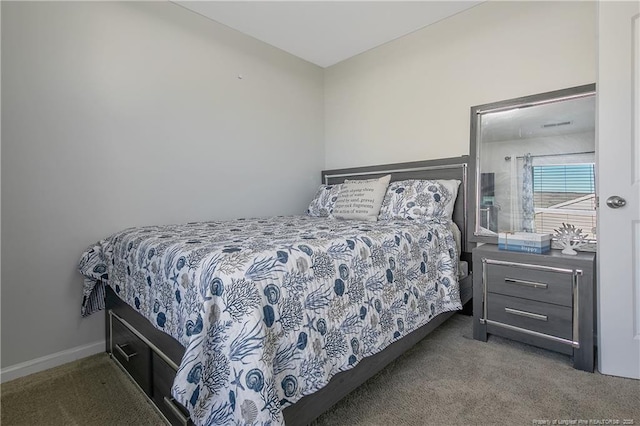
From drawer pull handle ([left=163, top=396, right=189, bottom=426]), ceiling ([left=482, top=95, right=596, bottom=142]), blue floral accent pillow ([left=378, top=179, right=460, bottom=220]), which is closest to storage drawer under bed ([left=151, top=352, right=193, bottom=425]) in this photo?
drawer pull handle ([left=163, top=396, right=189, bottom=426])

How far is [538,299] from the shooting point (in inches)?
69.3

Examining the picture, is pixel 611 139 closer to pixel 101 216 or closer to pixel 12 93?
pixel 101 216

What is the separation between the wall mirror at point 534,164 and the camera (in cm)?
188

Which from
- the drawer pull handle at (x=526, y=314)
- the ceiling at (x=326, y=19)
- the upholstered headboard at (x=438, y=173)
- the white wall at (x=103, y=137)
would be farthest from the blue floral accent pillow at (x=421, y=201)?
the ceiling at (x=326, y=19)

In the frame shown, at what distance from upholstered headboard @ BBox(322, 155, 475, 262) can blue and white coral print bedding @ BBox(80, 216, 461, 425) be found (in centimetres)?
74

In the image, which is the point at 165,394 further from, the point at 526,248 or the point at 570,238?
the point at 570,238

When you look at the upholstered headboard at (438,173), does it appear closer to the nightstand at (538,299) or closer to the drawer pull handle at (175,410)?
the nightstand at (538,299)

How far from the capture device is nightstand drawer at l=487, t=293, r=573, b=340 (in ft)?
5.53

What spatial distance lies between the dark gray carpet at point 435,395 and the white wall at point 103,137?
387mm

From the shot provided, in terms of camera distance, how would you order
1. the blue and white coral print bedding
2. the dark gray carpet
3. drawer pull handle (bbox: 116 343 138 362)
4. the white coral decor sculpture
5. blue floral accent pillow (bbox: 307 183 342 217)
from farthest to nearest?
blue floral accent pillow (bbox: 307 183 342 217)
the white coral decor sculpture
drawer pull handle (bbox: 116 343 138 362)
the dark gray carpet
the blue and white coral print bedding

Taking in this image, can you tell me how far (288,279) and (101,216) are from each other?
1.59 meters

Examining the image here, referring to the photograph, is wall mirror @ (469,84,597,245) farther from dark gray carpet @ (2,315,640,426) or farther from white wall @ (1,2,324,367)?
white wall @ (1,2,324,367)

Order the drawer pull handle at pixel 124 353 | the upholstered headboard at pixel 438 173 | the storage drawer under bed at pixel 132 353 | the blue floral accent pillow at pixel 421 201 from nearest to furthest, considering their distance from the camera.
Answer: the storage drawer under bed at pixel 132 353 < the drawer pull handle at pixel 124 353 < the blue floral accent pillow at pixel 421 201 < the upholstered headboard at pixel 438 173

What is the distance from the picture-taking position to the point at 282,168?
3131 mm
